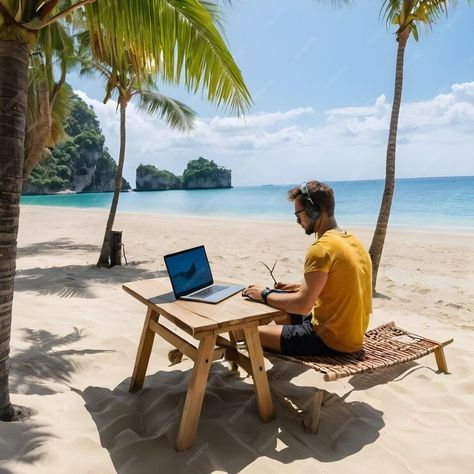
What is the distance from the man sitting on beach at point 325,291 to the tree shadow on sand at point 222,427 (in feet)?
1.45

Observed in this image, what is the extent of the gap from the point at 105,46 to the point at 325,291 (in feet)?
9.10

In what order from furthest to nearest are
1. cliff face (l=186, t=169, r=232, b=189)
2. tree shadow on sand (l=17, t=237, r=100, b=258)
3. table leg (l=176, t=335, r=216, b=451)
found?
cliff face (l=186, t=169, r=232, b=189) → tree shadow on sand (l=17, t=237, r=100, b=258) → table leg (l=176, t=335, r=216, b=451)

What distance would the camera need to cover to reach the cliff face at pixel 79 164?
76.2 meters

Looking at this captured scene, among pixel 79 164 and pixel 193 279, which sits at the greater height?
pixel 79 164

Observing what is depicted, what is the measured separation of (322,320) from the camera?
2.68 m

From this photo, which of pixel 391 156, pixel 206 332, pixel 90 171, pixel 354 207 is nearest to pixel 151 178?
pixel 90 171

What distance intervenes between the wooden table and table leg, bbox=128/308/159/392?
118 millimetres

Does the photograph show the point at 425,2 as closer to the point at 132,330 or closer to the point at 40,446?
the point at 132,330

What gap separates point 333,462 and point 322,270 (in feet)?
3.46

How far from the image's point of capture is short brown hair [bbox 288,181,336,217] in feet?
8.71

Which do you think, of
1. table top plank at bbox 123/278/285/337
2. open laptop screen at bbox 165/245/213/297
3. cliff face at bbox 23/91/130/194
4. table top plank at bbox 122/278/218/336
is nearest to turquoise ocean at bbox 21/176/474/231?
open laptop screen at bbox 165/245/213/297

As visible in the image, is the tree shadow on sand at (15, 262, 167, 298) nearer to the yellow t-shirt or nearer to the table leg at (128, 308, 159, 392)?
the table leg at (128, 308, 159, 392)

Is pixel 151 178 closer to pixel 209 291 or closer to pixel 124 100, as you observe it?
pixel 124 100

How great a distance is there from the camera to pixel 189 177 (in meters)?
119
